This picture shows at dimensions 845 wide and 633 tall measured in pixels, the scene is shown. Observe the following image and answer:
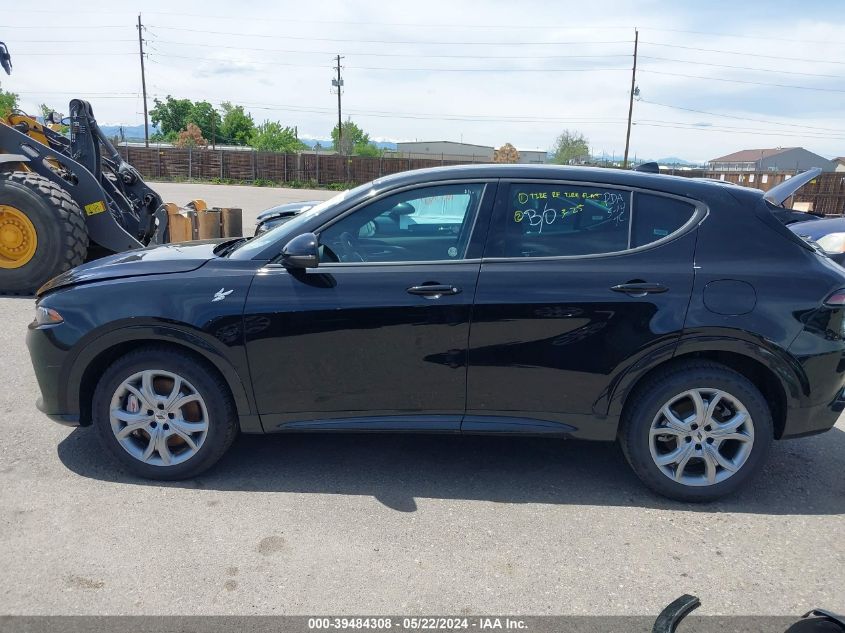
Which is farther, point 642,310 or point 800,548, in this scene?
point 642,310

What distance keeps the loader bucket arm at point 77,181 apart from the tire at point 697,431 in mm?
7305

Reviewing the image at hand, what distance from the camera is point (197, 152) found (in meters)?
41.5

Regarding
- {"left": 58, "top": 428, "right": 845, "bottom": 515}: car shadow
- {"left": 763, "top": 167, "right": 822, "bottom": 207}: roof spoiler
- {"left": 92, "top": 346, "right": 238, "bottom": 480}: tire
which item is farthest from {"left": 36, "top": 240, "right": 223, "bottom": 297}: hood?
{"left": 763, "top": 167, "right": 822, "bottom": 207}: roof spoiler

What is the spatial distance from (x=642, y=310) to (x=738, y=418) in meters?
0.79

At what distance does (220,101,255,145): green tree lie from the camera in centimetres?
9031

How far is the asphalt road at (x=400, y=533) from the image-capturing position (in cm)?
281

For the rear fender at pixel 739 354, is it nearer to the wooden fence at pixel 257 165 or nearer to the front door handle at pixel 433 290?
the front door handle at pixel 433 290

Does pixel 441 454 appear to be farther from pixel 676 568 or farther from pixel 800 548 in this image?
pixel 800 548

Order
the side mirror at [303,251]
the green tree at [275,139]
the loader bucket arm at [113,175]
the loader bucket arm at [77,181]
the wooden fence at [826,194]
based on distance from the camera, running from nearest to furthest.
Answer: the side mirror at [303,251] < the loader bucket arm at [77,181] < the loader bucket arm at [113,175] < the wooden fence at [826,194] < the green tree at [275,139]

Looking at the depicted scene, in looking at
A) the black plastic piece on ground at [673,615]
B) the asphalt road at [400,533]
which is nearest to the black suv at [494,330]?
the asphalt road at [400,533]

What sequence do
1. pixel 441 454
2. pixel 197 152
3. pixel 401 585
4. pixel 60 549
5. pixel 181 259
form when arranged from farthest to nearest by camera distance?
pixel 197 152 → pixel 441 454 → pixel 181 259 → pixel 60 549 → pixel 401 585

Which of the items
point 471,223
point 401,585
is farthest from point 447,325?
point 401,585

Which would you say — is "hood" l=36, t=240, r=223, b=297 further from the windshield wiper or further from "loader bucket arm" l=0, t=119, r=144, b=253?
"loader bucket arm" l=0, t=119, r=144, b=253

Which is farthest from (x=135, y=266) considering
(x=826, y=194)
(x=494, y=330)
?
(x=826, y=194)
